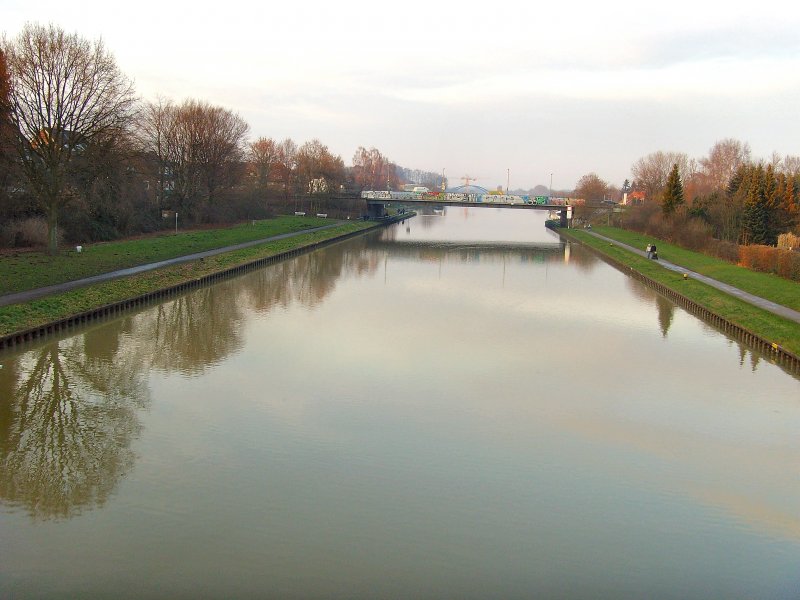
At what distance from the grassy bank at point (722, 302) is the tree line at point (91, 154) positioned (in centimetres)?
2398

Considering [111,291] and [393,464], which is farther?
[111,291]

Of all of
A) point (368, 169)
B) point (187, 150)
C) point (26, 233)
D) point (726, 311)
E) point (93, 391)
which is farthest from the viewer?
point (368, 169)

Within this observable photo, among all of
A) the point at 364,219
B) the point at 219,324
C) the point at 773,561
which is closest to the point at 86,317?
the point at 219,324

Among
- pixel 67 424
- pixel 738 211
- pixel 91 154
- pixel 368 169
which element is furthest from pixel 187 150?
pixel 368 169

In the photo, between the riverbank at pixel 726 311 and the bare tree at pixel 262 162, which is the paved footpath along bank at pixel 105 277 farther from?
the bare tree at pixel 262 162

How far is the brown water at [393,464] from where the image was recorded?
26.1 feet

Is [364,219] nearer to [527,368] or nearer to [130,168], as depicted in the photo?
[130,168]

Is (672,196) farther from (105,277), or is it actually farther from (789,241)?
(105,277)

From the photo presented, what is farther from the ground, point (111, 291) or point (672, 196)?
point (672, 196)

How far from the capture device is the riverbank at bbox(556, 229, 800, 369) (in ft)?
62.4

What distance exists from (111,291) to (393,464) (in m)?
14.9

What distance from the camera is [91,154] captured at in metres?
31.4

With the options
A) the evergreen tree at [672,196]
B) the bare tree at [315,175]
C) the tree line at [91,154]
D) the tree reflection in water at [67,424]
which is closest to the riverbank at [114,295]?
the tree reflection in water at [67,424]

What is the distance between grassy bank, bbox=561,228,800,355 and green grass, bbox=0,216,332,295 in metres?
20.4
